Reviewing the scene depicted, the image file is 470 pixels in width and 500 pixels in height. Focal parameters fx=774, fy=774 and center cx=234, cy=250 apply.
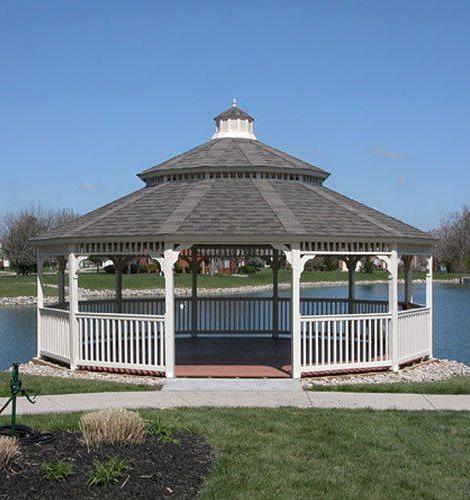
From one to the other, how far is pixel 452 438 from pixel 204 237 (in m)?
6.17

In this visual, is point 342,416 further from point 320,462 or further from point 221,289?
point 221,289

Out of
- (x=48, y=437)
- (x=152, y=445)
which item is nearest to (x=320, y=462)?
(x=152, y=445)

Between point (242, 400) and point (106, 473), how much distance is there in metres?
4.67

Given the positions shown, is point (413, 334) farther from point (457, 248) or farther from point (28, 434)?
point (457, 248)

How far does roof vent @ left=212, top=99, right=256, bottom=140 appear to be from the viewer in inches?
728

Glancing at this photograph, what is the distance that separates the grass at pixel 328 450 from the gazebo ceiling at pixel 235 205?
427 centimetres

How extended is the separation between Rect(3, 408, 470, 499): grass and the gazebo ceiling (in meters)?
4.27

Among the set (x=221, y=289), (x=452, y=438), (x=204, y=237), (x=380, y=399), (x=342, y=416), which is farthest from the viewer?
(x=221, y=289)

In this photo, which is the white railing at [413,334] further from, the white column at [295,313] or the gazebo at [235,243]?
the white column at [295,313]

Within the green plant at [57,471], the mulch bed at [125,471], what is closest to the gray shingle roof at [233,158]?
the mulch bed at [125,471]

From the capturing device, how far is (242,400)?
11227mm

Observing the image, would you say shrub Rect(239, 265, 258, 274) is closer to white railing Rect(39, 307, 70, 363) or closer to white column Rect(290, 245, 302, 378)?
white railing Rect(39, 307, 70, 363)

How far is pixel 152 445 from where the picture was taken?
7840 mm

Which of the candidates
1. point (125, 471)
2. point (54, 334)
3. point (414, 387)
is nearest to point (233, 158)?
point (54, 334)
